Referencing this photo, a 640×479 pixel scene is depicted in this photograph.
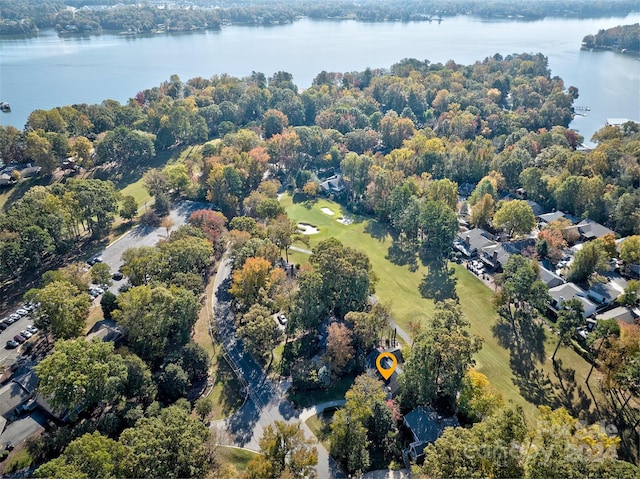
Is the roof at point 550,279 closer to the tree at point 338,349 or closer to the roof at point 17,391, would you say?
the tree at point 338,349

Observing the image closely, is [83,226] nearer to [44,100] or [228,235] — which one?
[228,235]

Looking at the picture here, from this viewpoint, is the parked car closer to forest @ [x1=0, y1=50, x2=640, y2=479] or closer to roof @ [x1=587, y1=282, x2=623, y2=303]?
forest @ [x1=0, y1=50, x2=640, y2=479]

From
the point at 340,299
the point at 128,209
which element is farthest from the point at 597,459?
the point at 128,209

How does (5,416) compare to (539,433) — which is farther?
(5,416)

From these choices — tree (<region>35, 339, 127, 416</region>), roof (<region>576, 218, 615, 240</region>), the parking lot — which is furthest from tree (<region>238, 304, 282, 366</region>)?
roof (<region>576, 218, 615, 240</region>)

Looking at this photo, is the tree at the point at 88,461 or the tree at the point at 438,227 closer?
the tree at the point at 88,461

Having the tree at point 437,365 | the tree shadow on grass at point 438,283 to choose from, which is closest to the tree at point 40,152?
the tree shadow on grass at point 438,283
